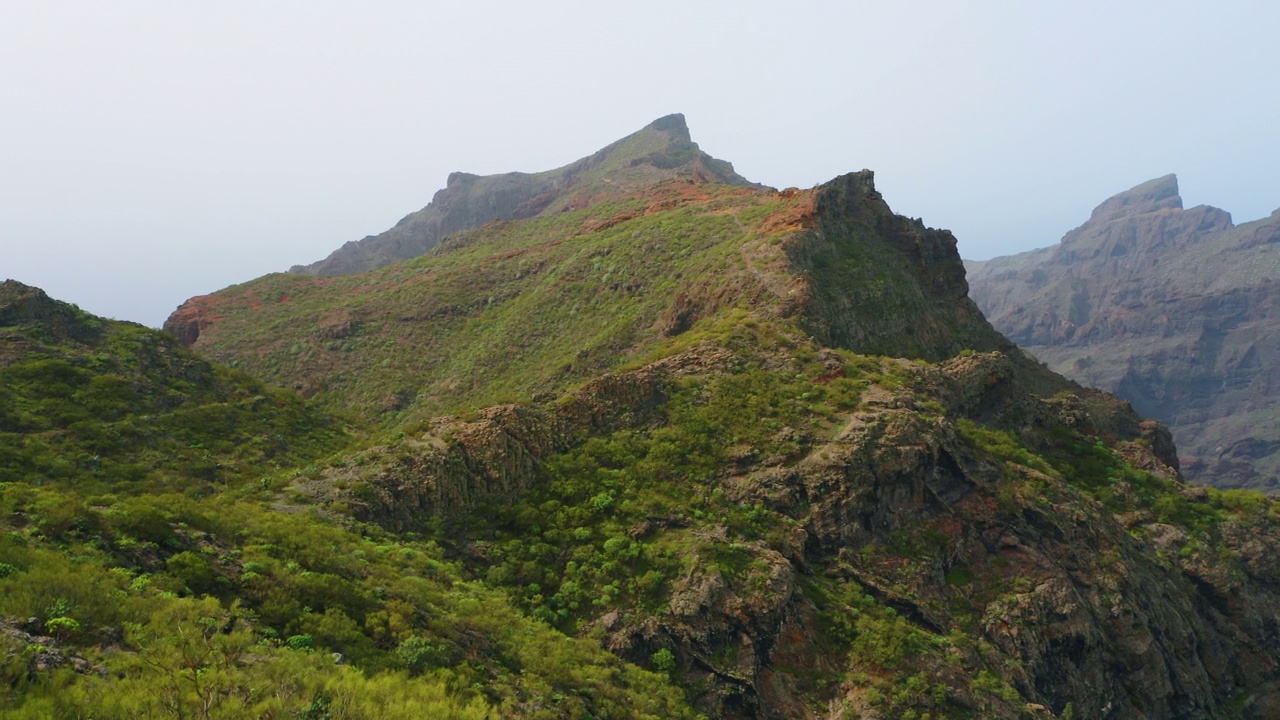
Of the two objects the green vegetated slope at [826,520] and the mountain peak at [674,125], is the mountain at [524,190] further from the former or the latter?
the green vegetated slope at [826,520]

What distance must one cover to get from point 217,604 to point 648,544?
13.3 metres

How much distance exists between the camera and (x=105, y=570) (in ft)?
45.5

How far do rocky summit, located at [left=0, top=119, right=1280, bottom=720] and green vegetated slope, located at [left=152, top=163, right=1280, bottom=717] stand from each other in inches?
5.4

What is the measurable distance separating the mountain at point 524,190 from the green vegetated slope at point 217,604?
330ft

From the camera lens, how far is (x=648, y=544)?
76.4ft

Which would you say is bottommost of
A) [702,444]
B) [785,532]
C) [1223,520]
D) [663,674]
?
[1223,520]

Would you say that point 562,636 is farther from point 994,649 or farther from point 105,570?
point 994,649

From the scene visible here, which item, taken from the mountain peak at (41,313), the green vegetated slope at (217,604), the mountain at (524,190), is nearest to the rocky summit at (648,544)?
the green vegetated slope at (217,604)

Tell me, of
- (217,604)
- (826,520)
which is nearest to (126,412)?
(217,604)

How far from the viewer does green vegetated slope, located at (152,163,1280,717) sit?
69.1 ft

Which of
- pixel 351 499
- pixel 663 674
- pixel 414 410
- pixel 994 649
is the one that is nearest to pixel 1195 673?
pixel 994 649

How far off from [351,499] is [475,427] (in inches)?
217

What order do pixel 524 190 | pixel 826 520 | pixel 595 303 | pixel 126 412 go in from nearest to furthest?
pixel 826 520, pixel 126 412, pixel 595 303, pixel 524 190

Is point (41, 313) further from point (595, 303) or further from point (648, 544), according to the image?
point (595, 303)
